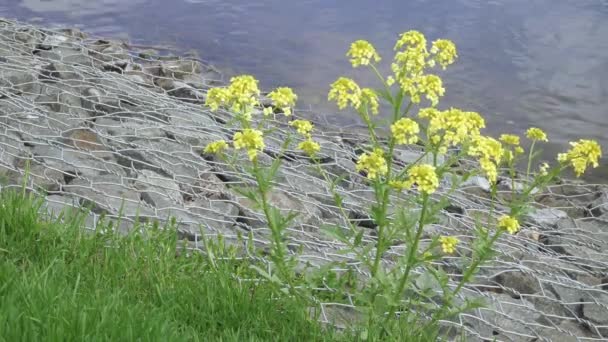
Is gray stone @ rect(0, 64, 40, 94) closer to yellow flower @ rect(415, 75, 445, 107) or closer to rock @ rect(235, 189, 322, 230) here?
rock @ rect(235, 189, 322, 230)

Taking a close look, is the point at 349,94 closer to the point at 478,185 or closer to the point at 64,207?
the point at 64,207

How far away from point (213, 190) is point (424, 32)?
545 centimetres

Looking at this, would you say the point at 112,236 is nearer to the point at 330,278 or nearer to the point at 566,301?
the point at 330,278

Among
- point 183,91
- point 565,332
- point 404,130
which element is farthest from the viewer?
point 183,91

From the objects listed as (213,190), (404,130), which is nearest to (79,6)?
(213,190)

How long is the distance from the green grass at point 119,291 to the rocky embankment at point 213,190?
0.32 metres

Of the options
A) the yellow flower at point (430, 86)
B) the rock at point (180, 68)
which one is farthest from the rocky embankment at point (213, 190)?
the rock at point (180, 68)

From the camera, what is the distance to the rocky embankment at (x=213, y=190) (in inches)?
146

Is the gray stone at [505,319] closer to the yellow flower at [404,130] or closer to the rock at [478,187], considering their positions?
the yellow flower at [404,130]

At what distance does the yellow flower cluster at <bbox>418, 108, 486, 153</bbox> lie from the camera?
102 inches

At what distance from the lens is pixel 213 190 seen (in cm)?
443

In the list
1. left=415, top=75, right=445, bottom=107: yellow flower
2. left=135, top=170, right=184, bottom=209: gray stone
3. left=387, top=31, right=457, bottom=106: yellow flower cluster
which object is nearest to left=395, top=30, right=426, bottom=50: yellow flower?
left=387, top=31, right=457, bottom=106: yellow flower cluster

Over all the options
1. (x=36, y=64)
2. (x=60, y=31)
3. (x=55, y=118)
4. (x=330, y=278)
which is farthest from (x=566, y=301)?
(x=60, y=31)

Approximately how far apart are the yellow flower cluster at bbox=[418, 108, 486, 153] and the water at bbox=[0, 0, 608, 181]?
4.45 m
